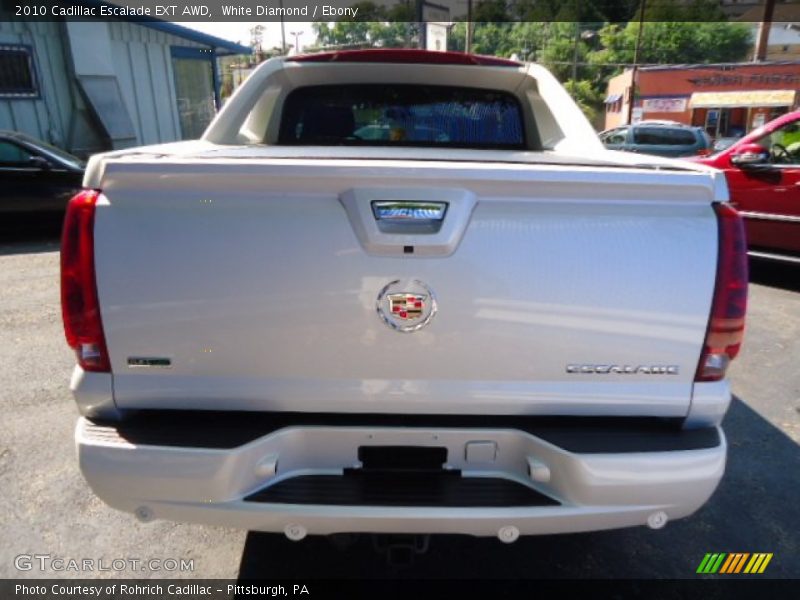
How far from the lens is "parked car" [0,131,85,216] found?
7711 mm

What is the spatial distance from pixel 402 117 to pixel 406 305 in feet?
6.77

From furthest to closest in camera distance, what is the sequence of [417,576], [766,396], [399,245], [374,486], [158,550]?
[766,396] < [158,550] < [417,576] < [374,486] < [399,245]

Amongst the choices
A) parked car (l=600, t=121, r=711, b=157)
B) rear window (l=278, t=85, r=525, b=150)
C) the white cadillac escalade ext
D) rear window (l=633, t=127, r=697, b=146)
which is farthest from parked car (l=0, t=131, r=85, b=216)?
rear window (l=633, t=127, r=697, b=146)

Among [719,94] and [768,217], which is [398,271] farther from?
[719,94]

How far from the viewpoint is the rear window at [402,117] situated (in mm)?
3338

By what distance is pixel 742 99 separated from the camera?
33594 millimetres

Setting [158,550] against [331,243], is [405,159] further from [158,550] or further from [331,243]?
[158,550]

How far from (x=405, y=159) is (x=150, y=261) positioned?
81cm

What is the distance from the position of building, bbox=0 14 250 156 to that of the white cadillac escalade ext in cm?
1324

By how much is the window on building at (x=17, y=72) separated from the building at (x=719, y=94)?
31824 millimetres

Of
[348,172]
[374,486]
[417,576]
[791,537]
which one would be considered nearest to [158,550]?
[417,576]

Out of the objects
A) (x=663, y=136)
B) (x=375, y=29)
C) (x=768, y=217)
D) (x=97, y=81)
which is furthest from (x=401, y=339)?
(x=375, y=29)

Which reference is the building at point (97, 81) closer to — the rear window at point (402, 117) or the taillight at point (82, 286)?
the rear window at point (402, 117)

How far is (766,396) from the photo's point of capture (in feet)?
12.7
